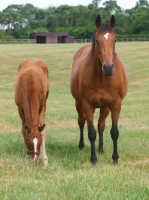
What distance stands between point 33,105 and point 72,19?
116318 millimetres

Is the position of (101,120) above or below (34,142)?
below

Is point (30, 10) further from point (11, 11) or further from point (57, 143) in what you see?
point (57, 143)

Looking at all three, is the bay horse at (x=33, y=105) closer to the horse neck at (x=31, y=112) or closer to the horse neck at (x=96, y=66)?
the horse neck at (x=31, y=112)

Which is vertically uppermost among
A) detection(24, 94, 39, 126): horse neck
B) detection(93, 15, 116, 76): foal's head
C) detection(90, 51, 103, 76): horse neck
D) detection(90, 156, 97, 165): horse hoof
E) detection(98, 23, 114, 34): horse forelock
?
detection(98, 23, 114, 34): horse forelock

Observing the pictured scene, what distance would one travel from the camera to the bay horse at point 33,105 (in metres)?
6.68

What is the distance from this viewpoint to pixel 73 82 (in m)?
8.45

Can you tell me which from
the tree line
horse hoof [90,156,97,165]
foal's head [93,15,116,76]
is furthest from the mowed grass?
the tree line

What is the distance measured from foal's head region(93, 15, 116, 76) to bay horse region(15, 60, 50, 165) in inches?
47.6

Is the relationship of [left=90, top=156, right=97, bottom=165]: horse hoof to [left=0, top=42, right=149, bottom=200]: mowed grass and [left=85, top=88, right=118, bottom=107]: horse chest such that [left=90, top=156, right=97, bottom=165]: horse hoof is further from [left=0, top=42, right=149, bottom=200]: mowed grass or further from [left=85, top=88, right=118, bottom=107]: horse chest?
[left=85, top=88, right=118, bottom=107]: horse chest

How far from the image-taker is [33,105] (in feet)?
23.1

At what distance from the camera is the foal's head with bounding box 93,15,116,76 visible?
652 centimetres

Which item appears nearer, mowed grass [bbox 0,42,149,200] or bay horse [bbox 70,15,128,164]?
mowed grass [bbox 0,42,149,200]

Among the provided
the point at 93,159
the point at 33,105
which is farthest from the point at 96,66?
the point at 93,159

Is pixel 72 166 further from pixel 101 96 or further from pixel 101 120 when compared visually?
pixel 101 120
